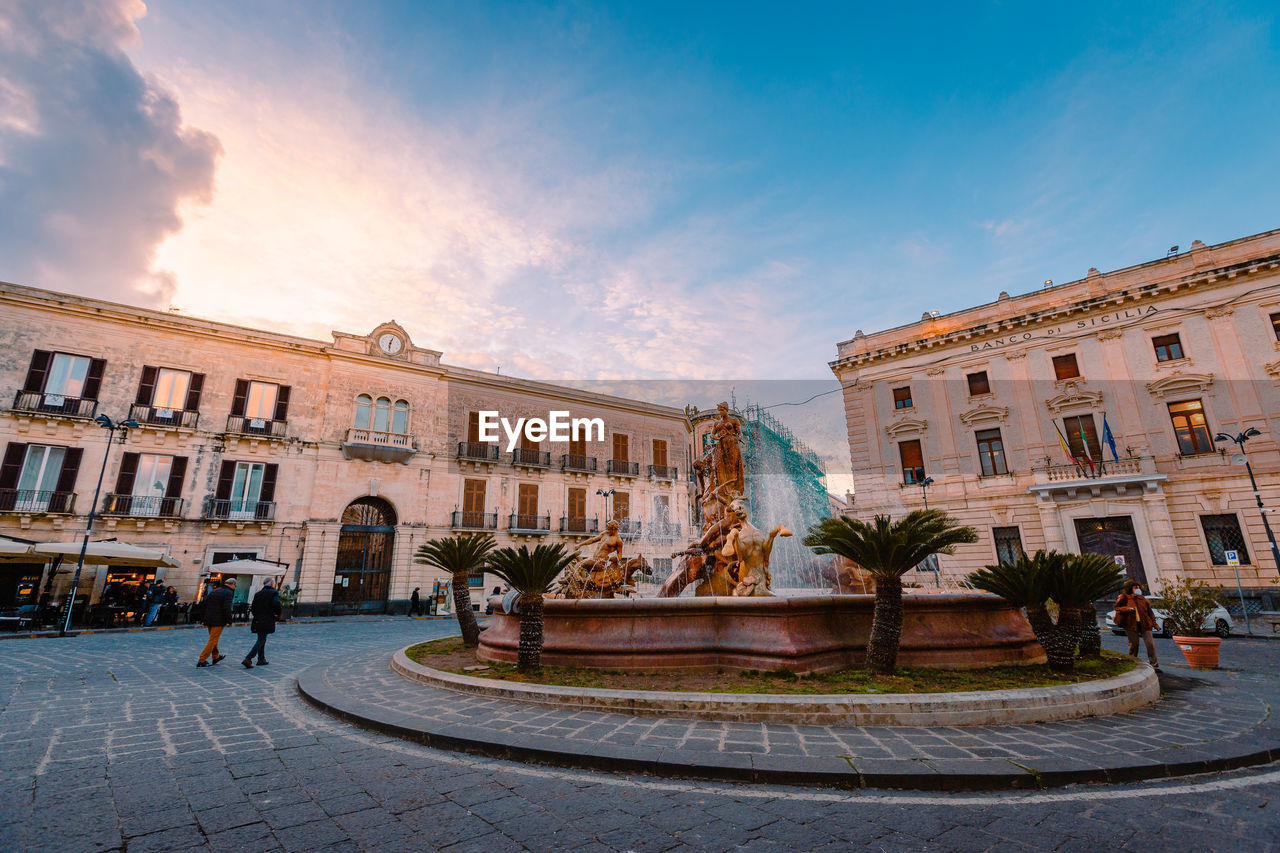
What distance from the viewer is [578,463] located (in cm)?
3062

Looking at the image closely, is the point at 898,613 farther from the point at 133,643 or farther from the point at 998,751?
the point at 133,643

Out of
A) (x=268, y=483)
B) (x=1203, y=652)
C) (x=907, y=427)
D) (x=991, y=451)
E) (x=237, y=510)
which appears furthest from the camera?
(x=907, y=427)

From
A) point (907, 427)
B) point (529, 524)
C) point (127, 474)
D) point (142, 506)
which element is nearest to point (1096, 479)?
point (907, 427)

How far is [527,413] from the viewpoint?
30.4 metres

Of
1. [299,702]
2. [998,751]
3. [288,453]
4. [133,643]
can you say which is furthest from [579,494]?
[998,751]

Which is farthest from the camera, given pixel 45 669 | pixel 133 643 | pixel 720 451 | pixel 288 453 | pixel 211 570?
pixel 288 453

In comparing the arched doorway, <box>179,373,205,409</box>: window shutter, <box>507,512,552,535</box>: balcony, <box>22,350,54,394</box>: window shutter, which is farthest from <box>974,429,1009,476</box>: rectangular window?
<box>22,350,54,394</box>: window shutter

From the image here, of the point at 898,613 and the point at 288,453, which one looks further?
the point at 288,453

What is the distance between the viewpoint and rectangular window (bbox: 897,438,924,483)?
82.6 ft

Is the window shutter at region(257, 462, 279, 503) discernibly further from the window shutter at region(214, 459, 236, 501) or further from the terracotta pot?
the terracotta pot

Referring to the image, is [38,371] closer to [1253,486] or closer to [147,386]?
[147,386]

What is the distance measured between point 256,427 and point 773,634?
81.8 feet

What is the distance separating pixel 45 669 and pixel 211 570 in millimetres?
13554

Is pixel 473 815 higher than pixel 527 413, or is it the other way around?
pixel 527 413
